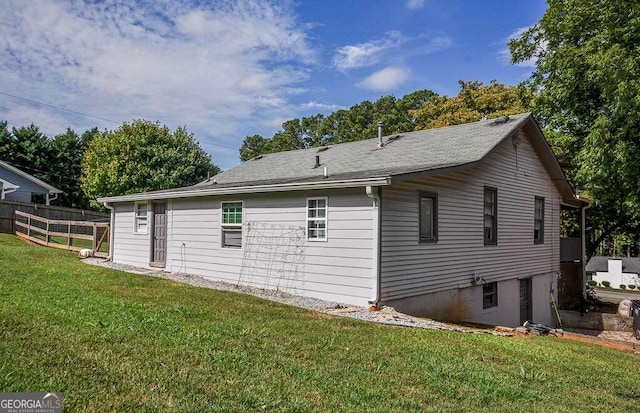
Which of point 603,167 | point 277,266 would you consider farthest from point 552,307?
point 277,266

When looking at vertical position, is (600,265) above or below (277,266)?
below

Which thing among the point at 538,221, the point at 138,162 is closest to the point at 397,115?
the point at 138,162

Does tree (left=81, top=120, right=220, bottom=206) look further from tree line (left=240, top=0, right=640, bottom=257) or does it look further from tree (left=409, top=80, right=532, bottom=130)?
tree line (left=240, top=0, right=640, bottom=257)

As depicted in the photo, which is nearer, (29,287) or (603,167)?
(29,287)

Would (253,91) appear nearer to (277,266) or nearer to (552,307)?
(277,266)

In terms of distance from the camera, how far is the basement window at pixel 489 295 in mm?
12554

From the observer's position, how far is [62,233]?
17.3m

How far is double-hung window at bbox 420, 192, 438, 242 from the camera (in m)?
10.1

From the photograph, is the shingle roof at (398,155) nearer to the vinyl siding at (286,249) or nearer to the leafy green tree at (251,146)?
the vinyl siding at (286,249)

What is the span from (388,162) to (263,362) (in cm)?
841

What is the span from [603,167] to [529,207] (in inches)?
110

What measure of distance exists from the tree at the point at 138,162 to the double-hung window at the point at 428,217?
845 inches

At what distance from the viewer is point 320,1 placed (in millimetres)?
13180

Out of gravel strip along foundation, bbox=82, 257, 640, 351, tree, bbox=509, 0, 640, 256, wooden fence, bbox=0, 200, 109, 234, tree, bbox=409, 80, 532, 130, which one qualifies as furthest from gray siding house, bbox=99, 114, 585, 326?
tree, bbox=409, 80, 532, 130
